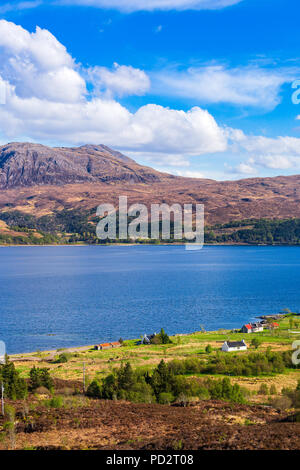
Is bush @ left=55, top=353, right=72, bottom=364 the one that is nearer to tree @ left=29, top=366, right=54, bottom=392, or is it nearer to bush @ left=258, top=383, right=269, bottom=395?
tree @ left=29, top=366, right=54, bottom=392

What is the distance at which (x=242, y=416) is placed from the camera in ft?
95.0

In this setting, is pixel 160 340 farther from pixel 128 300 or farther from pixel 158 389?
pixel 128 300

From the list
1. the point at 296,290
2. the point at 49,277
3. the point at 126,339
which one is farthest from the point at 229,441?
the point at 49,277

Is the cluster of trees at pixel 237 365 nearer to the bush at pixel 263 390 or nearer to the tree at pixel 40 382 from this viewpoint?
the bush at pixel 263 390

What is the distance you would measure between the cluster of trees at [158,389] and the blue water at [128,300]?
29762 millimetres

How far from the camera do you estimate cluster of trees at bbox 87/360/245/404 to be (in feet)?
117

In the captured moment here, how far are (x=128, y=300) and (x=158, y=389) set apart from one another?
212 feet

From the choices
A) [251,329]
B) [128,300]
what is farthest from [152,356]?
[128,300]

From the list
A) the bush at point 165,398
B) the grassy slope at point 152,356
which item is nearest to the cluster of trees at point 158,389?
the bush at point 165,398

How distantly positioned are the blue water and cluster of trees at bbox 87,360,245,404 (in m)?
29.8

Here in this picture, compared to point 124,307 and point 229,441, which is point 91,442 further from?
point 124,307

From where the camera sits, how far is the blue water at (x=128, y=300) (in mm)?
74500

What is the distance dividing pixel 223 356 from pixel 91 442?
3042cm
